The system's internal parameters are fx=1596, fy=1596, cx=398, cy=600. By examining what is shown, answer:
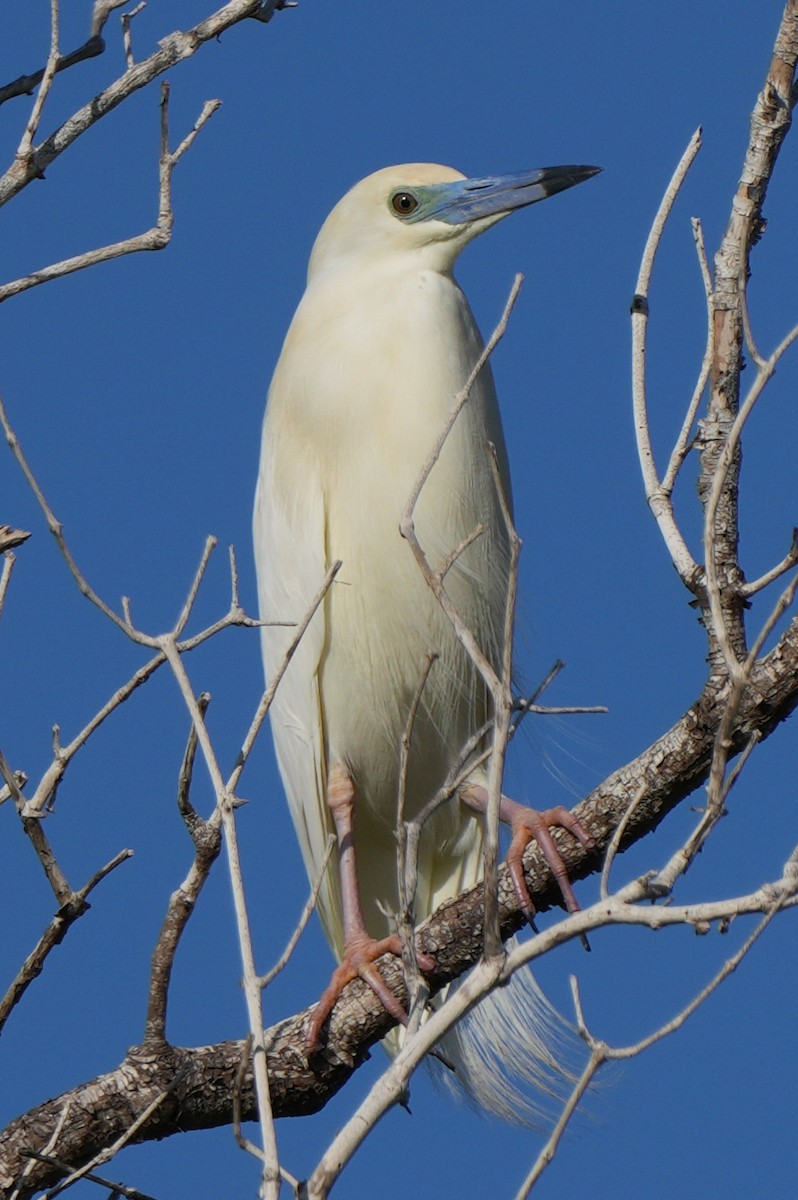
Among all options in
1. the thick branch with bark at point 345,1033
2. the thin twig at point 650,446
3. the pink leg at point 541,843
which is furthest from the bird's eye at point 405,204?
the thick branch with bark at point 345,1033

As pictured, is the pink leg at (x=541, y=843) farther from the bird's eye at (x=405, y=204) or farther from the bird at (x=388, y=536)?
the bird's eye at (x=405, y=204)

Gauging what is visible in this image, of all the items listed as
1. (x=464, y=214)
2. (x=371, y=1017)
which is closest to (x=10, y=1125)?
(x=371, y=1017)

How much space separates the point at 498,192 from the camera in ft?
16.1

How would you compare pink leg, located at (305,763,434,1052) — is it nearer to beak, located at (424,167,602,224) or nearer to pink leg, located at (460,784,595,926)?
pink leg, located at (460,784,595,926)

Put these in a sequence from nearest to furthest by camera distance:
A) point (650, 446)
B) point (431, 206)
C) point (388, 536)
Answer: point (650, 446), point (388, 536), point (431, 206)

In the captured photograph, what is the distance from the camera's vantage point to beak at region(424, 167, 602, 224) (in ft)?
16.0

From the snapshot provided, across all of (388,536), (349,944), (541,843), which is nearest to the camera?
(541,843)

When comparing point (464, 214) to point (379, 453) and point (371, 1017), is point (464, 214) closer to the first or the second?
point (379, 453)

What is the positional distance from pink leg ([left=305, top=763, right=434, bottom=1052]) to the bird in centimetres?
1

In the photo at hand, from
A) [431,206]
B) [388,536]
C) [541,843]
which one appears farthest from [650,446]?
[431,206]

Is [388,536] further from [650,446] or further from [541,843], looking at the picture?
[650,446]

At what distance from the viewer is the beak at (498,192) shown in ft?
16.0

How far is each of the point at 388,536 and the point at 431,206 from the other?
3.41ft

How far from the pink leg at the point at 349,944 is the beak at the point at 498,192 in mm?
Answer: 1737
